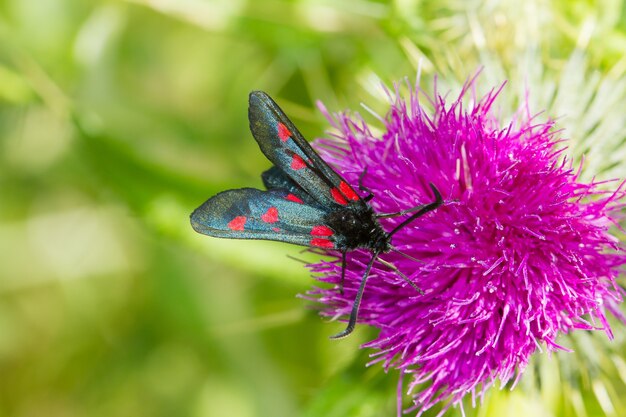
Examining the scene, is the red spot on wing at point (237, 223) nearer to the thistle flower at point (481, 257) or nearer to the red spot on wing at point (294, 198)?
the red spot on wing at point (294, 198)

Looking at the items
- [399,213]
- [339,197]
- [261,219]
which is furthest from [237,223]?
[399,213]

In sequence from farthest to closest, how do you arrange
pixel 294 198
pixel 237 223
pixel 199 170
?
pixel 199 170 → pixel 294 198 → pixel 237 223

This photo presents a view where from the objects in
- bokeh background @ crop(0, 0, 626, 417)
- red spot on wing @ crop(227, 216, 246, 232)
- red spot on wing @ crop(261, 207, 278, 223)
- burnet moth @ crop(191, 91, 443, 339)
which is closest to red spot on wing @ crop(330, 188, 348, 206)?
burnet moth @ crop(191, 91, 443, 339)

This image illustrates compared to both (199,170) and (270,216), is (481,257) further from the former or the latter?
(199,170)

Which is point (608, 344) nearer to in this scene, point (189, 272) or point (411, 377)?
point (411, 377)

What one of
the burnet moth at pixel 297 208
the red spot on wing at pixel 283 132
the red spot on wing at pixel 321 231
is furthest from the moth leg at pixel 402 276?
the red spot on wing at pixel 283 132

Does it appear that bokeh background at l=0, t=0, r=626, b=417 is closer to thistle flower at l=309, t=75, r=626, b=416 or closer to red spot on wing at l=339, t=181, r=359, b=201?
thistle flower at l=309, t=75, r=626, b=416

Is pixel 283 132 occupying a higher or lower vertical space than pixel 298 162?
higher
